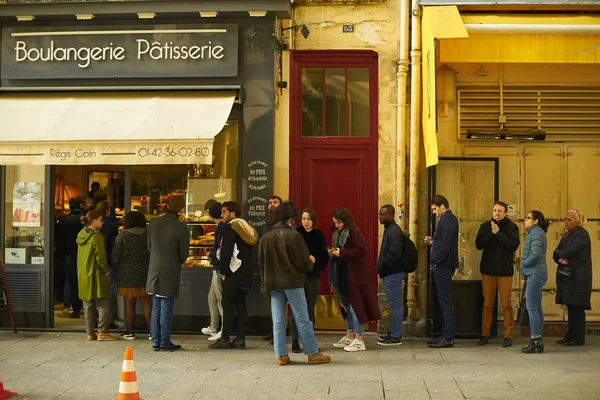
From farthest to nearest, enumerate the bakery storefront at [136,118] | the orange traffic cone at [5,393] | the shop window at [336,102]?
the shop window at [336,102], the bakery storefront at [136,118], the orange traffic cone at [5,393]

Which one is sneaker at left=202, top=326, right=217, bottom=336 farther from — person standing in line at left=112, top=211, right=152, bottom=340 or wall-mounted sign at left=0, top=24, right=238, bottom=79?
wall-mounted sign at left=0, top=24, right=238, bottom=79

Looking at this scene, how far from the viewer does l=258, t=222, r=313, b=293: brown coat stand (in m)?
9.76

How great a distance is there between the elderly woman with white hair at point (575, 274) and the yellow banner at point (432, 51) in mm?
1933

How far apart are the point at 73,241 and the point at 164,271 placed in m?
3.01

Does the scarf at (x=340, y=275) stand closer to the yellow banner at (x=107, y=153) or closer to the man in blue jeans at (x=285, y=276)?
the man in blue jeans at (x=285, y=276)

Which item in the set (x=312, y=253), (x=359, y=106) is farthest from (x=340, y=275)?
(x=359, y=106)

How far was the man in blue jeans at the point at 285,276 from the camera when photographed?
977 cm

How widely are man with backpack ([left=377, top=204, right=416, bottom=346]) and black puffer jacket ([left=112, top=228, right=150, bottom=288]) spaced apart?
9.76 ft

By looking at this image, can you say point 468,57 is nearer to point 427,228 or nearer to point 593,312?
point 427,228

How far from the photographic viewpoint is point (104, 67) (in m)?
12.2

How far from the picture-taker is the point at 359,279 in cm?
1086

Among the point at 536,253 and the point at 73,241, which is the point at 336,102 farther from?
the point at 73,241

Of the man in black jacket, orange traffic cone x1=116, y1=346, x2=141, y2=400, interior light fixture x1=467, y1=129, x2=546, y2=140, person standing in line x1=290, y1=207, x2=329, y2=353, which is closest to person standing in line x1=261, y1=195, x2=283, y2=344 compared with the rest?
person standing in line x1=290, y1=207, x2=329, y2=353

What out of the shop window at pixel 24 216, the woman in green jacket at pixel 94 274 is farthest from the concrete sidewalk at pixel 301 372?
the shop window at pixel 24 216
